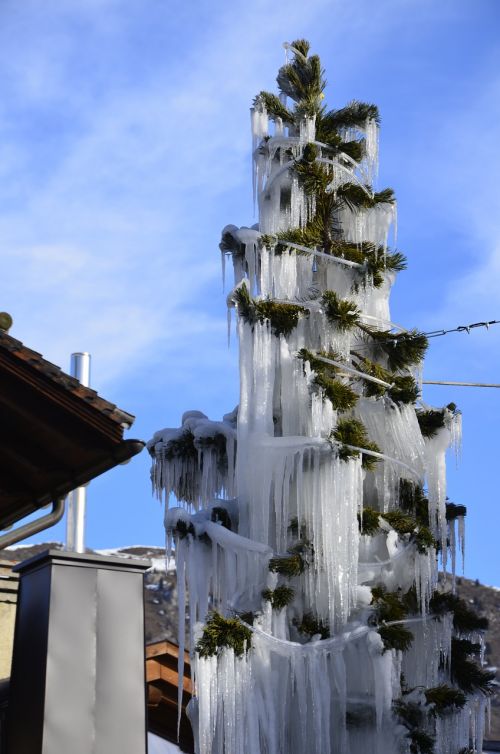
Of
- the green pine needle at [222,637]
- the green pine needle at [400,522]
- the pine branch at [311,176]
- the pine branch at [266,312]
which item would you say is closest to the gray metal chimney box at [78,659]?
the green pine needle at [222,637]

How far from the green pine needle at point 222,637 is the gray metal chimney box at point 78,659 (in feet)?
13.9

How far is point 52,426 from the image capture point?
702 centimetres

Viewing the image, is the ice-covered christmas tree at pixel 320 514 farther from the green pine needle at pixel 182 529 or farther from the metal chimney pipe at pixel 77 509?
the metal chimney pipe at pixel 77 509

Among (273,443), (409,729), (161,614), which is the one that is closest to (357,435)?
(273,443)

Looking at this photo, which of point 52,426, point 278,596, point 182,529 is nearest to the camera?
point 52,426

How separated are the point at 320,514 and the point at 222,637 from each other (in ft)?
6.44

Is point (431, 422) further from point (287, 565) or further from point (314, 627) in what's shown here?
point (314, 627)

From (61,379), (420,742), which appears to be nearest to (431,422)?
(420,742)

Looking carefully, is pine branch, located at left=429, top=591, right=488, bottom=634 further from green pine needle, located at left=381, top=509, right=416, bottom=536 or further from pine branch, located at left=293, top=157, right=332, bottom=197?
pine branch, located at left=293, top=157, right=332, bottom=197

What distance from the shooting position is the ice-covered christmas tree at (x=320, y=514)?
34.9 ft

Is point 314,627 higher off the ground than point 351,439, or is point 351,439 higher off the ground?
point 351,439

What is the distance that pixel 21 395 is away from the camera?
273 inches

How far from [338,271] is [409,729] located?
20.5ft

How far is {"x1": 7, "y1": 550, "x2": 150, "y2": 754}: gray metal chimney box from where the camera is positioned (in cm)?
556
